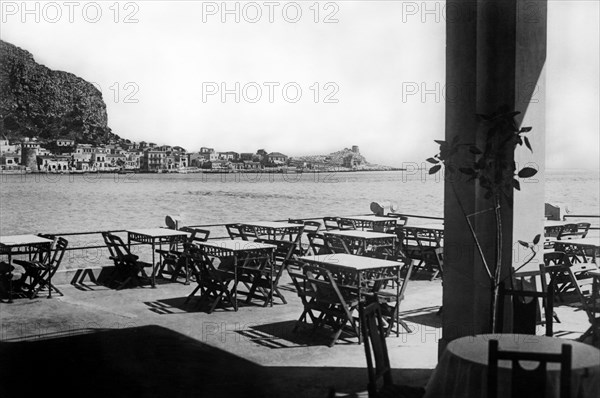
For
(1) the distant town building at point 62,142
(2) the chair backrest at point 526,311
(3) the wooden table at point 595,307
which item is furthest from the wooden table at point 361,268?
(1) the distant town building at point 62,142

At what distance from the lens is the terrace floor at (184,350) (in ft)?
16.9

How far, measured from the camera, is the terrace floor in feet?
16.9

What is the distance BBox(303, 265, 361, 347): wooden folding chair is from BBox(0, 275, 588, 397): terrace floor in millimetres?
161

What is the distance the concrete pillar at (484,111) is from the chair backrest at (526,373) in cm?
249

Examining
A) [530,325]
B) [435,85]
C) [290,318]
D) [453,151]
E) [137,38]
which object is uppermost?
[137,38]

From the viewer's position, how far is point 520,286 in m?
5.24

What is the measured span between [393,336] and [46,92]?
2248cm

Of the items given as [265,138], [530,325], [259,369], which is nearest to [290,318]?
[259,369]

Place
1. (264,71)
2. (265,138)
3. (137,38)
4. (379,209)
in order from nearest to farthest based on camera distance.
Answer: (379,209), (137,38), (264,71), (265,138)

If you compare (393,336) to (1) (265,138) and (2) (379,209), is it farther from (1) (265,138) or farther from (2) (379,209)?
(1) (265,138)

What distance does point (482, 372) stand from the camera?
305cm

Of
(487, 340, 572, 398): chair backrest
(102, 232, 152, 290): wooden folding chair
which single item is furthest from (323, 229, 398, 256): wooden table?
(487, 340, 572, 398): chair backrest

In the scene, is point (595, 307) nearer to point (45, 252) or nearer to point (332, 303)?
point (332, 303)

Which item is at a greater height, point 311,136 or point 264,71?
point 264,71
